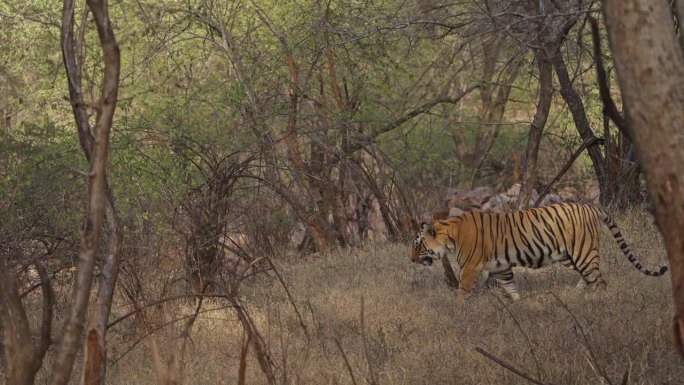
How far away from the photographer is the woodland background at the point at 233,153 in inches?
247

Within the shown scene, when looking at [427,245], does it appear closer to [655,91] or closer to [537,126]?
[537,126]

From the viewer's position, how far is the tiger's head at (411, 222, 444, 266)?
9.73 metres

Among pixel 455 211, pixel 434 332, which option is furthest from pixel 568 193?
pixel 434 332

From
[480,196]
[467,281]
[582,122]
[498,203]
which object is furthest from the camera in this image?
[480,196]

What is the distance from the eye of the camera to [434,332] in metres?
7.89

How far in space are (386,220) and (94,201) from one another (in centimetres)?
1091

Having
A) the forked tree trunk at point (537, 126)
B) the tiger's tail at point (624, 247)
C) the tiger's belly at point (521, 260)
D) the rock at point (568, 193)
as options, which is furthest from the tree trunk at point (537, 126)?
the rock at point (568, 193)

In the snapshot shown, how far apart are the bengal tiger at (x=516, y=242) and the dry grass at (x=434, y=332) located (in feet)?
0.89

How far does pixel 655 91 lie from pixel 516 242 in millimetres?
5979

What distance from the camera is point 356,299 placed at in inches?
371

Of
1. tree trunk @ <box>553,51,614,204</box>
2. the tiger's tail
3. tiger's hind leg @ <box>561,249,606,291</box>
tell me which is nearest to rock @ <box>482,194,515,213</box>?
tree trunk @ <box>553,51,614,204</box>

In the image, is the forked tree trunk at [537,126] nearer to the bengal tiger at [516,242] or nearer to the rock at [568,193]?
the bengal tiger at [516,242]

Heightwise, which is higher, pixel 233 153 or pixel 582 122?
pixel 582 122

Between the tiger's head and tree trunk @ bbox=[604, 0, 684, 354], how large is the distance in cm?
594
